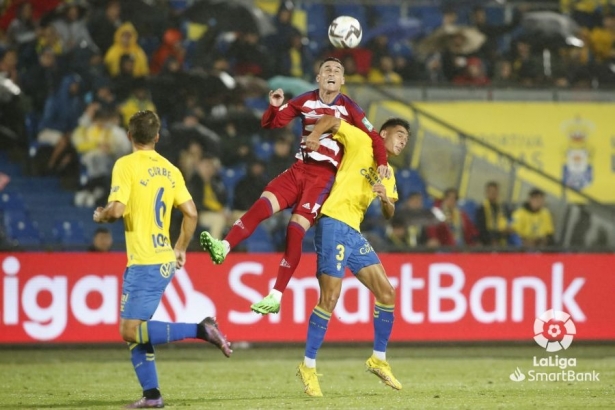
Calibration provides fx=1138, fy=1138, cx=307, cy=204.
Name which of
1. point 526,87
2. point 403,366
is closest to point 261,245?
point 403,366

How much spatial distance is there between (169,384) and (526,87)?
31.1ft

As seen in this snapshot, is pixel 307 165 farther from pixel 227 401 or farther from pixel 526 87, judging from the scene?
pixel 526 87

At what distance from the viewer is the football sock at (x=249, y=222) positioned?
922 cm

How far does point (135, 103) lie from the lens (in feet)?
53.2

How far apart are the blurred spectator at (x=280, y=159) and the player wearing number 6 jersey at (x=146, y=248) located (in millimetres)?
7619

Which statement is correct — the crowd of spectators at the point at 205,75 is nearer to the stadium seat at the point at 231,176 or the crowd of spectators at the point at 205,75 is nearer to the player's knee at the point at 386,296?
the stadium seat at the point at 231,176

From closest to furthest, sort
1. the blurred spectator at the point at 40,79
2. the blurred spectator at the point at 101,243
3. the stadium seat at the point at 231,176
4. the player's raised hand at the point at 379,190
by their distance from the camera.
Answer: the player's raised hand at the point at 379,190 < the blurred spectator at the point at 101,243 < the stadium seat at the point at 231,176 < the blurred spectator at the point at 40,79

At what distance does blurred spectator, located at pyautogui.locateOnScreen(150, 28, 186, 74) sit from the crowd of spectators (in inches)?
0.8

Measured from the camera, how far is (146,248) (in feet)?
25.5

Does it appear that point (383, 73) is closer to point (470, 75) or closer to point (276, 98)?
point (470, 75)

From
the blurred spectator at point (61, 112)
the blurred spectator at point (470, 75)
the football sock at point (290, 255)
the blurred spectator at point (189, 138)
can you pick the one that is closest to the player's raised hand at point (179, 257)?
the football sock at point (290, 255)

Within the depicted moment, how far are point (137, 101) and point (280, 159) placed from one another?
7.61 feet

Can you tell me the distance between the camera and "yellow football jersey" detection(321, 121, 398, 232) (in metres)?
9.32

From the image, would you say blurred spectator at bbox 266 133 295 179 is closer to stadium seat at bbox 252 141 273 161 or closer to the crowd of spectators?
the crowd of spectators
